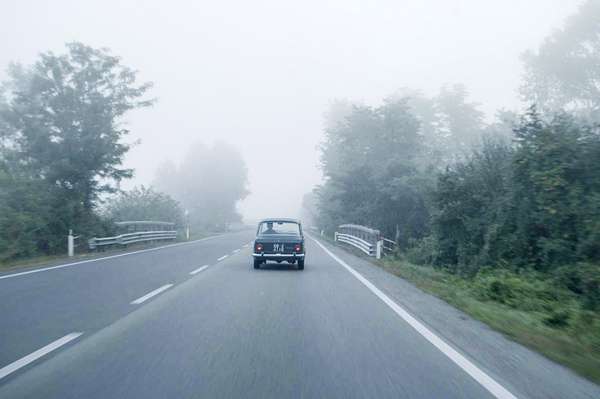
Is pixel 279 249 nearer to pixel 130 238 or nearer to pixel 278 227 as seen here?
pixel 278 227

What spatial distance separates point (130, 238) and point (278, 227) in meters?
11.2

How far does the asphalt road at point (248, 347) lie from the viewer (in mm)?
4755

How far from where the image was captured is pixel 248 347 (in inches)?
246

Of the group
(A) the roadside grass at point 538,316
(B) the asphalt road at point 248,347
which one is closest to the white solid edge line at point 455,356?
(B) the asphalt road at point 248,347

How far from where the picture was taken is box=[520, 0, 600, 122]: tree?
139 ft

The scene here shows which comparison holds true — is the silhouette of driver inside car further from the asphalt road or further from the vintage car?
the asphalt road

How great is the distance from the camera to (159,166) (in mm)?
97375

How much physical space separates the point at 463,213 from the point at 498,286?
7175mm

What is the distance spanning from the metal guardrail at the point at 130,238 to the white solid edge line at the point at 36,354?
1599cm

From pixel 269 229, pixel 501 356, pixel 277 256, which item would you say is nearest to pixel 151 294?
pixel 277 256

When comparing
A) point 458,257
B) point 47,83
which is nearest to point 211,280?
point 458,257

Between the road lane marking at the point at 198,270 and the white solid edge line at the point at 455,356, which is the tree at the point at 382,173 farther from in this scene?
the white solid edge line at the point at 455,356

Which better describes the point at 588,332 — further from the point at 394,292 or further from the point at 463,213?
the point at 463,213

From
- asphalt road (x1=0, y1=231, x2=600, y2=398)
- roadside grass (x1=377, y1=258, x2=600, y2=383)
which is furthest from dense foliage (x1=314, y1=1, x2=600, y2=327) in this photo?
asphalt road (x1=0, y1=231, x2=600, y2=398)
